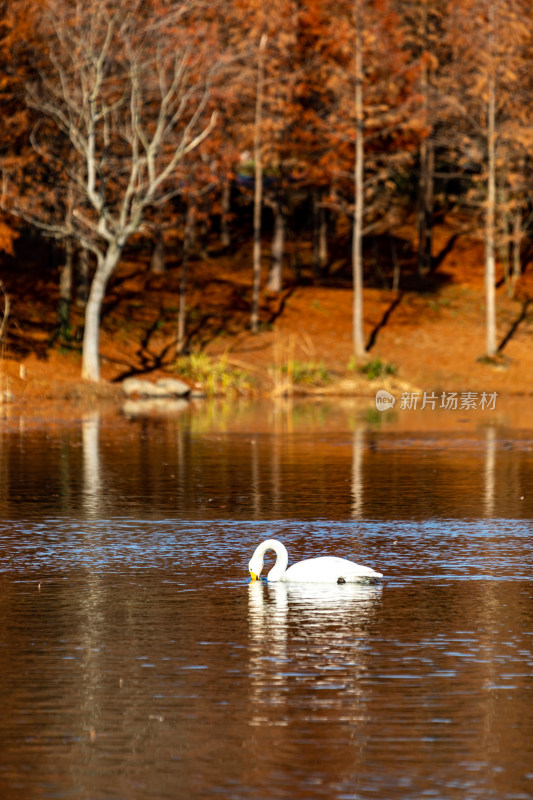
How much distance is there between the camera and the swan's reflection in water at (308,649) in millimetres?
8336

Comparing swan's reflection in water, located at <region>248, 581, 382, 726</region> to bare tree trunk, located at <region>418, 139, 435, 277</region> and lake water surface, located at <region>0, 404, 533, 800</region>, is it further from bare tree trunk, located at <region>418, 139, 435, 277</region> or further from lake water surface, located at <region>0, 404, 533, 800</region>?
bare tree trunk, located at <region>418, 139, 435, 277</region>

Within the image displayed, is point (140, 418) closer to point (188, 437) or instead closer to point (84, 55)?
point (188, 437)

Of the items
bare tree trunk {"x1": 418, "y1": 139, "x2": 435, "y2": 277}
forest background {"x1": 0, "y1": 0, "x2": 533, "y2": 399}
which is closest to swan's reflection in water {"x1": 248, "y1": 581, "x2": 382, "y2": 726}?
forest background {"x1": 0, "y1": 0, "x2": 533, "y2": 399}

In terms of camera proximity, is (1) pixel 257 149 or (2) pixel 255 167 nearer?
(1) pixel 257 149

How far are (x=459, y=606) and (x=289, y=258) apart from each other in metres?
53.3

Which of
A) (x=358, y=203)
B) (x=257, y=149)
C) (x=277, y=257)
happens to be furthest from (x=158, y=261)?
(x=358, y=203)

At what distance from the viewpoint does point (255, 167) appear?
2114 inches

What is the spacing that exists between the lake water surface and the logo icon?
1952 centimetres

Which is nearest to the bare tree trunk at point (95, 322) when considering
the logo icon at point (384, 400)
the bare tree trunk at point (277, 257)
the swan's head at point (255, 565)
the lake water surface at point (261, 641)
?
the logo icon at point (384, 400)

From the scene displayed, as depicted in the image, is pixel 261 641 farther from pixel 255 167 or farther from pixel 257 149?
pixel 255 167

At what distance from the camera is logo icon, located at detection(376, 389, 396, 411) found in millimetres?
41656

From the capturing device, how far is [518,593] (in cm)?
1223

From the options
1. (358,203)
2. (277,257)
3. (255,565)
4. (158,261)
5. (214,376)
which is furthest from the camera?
(158,261)

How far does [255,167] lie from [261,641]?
147 ft
